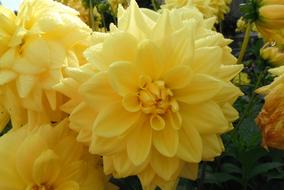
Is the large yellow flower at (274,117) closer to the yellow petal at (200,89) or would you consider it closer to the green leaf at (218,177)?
the yellow petal at (200,89)

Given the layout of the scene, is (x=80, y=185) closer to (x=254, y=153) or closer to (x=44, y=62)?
(x=44, y=62)

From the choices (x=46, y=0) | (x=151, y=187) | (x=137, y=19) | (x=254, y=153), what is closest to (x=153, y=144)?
(x=151, y=187)

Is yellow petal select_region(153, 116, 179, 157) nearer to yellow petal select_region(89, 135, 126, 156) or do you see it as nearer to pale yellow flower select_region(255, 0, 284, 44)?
yellow petal select_region(89, 135, 126, 156)

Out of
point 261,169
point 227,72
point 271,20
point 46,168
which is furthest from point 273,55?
point 46,168

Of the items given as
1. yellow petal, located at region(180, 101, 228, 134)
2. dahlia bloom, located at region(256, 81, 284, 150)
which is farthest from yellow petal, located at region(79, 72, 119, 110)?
dahlia bloom, located at region(256, 81, 284, 150)

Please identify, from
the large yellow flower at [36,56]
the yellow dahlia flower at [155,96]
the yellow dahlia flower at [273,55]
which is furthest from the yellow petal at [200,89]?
the yellow dahlia flower at [273,55]
